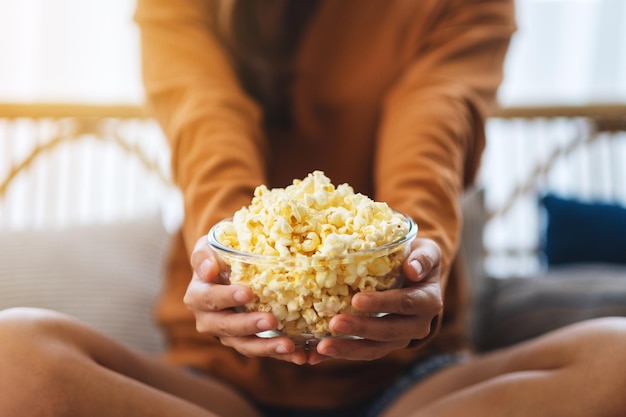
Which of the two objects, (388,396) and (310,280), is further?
(388,396)

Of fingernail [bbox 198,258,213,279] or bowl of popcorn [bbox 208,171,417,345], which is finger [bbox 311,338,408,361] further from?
fingernail [bbox 198,258,213,279]

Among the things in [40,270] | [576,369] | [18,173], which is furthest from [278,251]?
[18,173]

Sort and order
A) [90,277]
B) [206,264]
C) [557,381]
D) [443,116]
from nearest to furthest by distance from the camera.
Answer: [206,264]
[557,381]
[443,116]
[90,277]

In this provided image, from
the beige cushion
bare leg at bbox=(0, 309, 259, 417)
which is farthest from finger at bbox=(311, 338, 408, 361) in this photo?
the beige cushion

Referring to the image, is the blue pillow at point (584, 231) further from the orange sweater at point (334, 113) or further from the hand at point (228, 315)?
the hand at point (228, 315)

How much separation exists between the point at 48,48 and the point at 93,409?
1383 millimetres

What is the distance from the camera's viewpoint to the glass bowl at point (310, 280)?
2.24 feet

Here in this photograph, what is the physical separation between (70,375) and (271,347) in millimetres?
251

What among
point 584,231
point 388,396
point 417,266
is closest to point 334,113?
point 388,396

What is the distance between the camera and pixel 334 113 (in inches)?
50.6

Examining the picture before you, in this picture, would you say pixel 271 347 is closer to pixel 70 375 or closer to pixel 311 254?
pixel 311 254

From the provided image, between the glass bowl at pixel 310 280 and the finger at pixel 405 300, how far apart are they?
0.01m

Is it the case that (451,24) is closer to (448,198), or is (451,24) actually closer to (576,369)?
(448,198)

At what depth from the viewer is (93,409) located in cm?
83
